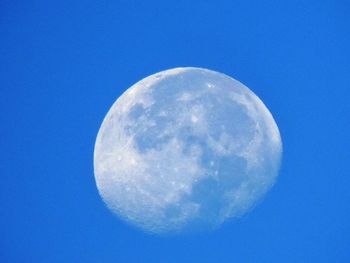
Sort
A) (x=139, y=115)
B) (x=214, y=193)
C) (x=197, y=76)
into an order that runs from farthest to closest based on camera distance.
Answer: (x=197, y=76) → (x=139, y=115) → (x=214, y=193)

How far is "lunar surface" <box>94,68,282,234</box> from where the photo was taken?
31.6 ft

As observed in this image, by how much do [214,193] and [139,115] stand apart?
8.38 feet

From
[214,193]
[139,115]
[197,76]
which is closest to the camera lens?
[214,193]

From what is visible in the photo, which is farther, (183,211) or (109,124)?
(109,124)

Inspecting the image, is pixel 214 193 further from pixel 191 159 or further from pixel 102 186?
pixel 102 186

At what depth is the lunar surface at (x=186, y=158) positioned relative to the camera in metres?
9.62

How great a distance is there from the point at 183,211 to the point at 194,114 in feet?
7.20

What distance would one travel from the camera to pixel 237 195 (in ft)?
32.2

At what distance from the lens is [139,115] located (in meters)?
10.4

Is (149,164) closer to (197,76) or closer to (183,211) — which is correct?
(183,211)

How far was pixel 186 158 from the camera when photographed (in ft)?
31.5

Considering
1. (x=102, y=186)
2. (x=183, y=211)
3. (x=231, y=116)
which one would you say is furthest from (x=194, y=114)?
(x=102, y=186)

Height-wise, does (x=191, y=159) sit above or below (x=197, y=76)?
below

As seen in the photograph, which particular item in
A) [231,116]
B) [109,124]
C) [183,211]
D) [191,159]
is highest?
[109,124]
